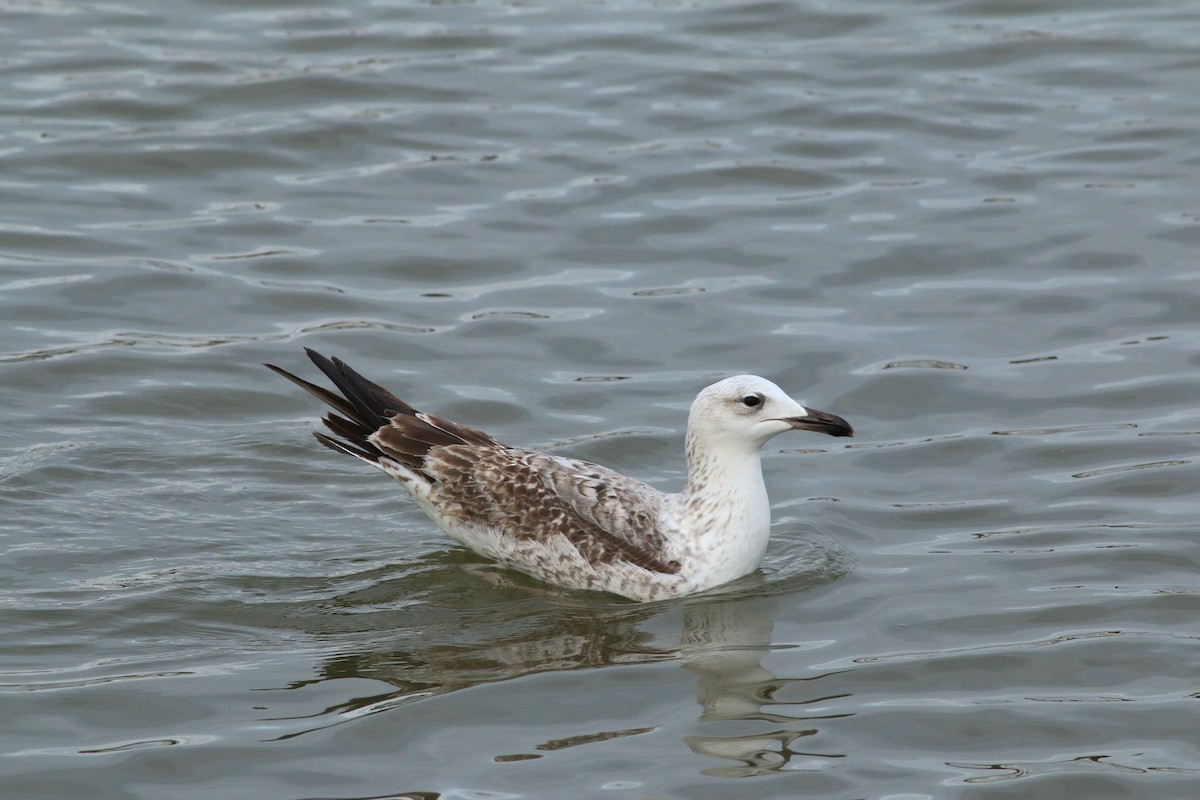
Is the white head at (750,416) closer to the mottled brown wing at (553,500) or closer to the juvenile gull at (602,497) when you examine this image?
the juvenile gull at (602,497)

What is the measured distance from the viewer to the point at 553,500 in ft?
33.1

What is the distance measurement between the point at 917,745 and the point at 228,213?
887 cm

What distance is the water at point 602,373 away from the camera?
825 cm

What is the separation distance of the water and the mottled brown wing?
339 millimetres

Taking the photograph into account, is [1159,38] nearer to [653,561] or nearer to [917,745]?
[653,561]

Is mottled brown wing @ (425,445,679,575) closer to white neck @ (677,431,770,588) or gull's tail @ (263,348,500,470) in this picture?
gull's tail @ (263,348,500,470)

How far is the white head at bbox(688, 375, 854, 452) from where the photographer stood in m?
9.60

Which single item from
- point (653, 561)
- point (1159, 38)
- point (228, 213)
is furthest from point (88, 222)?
point (1159, 38)

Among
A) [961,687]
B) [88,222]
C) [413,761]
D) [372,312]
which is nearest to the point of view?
[413,761]

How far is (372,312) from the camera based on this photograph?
44.4 ft

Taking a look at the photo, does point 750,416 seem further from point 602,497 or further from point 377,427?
point 377,427

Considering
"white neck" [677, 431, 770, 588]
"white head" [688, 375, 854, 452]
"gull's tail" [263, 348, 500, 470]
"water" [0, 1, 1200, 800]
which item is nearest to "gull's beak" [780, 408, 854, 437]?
"white head" [688, 375, 854, 452]

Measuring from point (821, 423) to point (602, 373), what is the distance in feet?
11.0

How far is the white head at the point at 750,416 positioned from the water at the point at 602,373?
0.85 m
